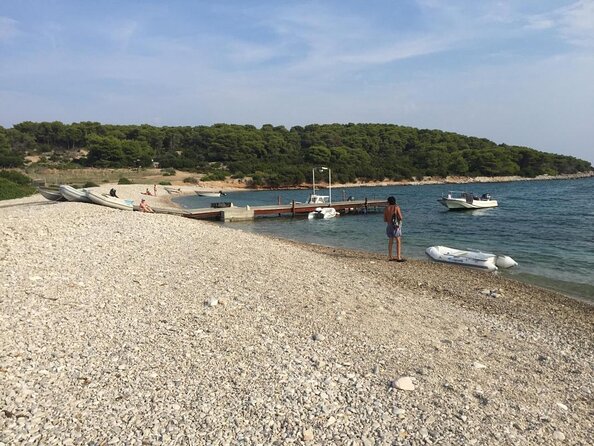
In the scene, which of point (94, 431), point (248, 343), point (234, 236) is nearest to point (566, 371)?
point (248, 343)

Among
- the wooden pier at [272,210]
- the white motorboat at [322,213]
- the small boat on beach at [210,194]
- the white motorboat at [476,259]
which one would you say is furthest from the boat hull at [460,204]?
the small boat on beach at [210,194]

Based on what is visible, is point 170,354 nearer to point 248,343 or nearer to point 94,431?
point 248,343

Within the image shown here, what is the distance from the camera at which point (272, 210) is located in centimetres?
3644

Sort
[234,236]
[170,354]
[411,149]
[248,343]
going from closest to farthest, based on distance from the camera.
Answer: [170,354] → [248,343] → [234,236] → [411,149]

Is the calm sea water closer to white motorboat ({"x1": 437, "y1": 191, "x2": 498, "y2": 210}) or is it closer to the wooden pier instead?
white motorboat ({"x1": 437, "y1": 191, "x2": 498, "y2": 210})

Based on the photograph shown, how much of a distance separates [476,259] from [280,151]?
100210 millimetres

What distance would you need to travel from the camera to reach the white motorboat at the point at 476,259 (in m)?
14.9

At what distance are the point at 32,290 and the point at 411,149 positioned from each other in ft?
410

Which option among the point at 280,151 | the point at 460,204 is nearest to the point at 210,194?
the point at 460,204

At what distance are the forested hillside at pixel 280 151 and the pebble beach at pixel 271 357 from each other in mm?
80138

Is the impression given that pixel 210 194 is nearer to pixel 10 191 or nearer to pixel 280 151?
pixel 10 191

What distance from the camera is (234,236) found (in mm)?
16812

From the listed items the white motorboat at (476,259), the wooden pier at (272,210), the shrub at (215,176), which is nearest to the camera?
the white motorboat at (476,259)

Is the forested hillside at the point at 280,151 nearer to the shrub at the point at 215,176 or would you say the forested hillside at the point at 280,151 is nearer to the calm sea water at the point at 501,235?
the shrub at the point at 215,176
